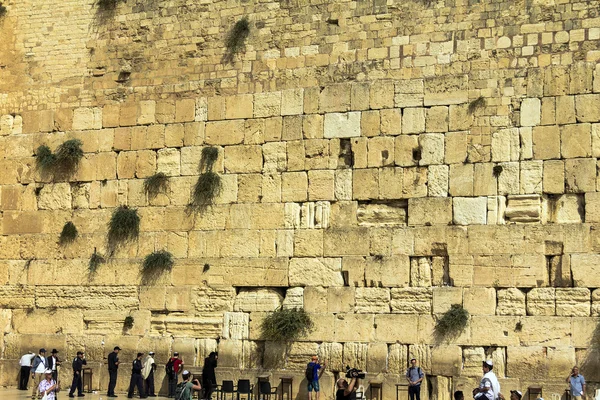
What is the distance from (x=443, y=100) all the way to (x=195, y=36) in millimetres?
4507

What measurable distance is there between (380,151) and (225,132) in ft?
8.86

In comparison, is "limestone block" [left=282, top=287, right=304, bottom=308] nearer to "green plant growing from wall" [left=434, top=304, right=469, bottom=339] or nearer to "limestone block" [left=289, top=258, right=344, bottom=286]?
"limestone block" [left=289, top=258, right=344, bottom=286]

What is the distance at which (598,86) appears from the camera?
13797 millimetres

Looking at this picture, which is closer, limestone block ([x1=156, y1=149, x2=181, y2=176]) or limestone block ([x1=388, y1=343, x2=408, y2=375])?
limestone block ([x1=388, y1=343, x2=408, y2=375])

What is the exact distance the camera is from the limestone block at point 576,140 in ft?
45.1

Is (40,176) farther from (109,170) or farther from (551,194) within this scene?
(551,194)

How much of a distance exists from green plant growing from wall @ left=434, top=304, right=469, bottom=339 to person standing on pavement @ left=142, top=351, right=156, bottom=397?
463 cm

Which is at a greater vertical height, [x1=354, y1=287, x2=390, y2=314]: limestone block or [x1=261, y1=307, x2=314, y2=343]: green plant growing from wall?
[x1=354, y1=287, x2=390, y2=314]: limestone block

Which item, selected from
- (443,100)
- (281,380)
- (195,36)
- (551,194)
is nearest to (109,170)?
(195,36)

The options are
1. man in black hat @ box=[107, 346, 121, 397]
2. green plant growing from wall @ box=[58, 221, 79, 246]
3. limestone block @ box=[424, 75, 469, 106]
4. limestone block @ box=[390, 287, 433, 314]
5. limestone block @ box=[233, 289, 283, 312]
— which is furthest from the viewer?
green plant growing from wall @ box=[58, 221, 79, 246]

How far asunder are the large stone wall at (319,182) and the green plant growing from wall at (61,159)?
0.15 m

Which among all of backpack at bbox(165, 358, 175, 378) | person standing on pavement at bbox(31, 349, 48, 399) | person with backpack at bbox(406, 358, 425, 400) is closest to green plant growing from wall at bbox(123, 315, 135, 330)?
backpack at bbox(165, 358, 175, 378)

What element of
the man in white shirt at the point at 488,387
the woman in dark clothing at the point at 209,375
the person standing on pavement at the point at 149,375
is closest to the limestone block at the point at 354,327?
the woman in dark clothing at the point at 209,375

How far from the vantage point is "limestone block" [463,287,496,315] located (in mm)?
13922
